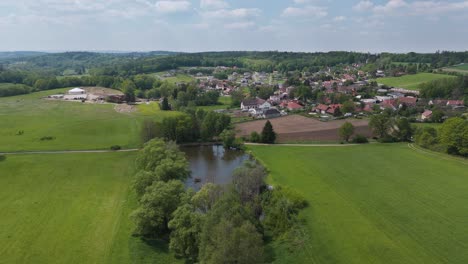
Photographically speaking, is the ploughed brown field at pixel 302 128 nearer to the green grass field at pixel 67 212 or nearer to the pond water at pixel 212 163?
the pond water at pixel 212 163

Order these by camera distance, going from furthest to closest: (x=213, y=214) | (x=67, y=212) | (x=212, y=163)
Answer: (x=212, y=163) → (x=67, y=212) → (x=213, y=214)

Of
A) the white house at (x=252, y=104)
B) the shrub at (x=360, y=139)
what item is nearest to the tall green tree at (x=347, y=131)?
the shrub at (x=360, y=139)

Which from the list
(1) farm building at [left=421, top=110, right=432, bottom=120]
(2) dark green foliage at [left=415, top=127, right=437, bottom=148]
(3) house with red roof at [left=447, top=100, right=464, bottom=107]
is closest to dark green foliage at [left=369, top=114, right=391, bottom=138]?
(2) dark green foliage at [left=415, top=127, right=437, bottom=148]

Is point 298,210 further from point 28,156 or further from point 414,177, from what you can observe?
point 28,156

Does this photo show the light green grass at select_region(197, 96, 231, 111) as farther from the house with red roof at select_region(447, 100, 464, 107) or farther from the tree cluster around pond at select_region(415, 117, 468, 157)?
the house with red roof at select_region(447, 100, 464, 107)

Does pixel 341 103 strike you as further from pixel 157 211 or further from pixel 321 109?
pixel 157 211

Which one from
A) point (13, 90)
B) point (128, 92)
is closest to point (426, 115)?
point (128, 92)

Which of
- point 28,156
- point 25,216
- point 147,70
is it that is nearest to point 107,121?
point 28,156

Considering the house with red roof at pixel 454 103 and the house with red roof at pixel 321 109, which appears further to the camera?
the house with red roof at pixel 454 103
